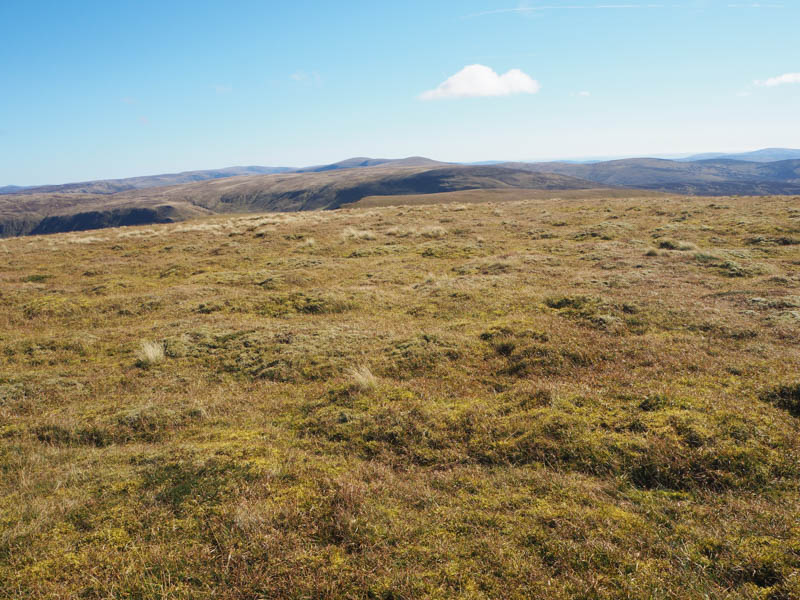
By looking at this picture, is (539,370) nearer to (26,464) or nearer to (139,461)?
(139,461)

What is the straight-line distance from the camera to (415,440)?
8.15m

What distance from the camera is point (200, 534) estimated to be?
5641 mm

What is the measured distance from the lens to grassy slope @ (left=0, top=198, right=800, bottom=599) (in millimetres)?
5000

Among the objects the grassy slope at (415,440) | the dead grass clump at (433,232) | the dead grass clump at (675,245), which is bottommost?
the grassy slope at (415,440)

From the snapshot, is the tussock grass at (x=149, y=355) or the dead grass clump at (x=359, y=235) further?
the dead grass clump at (x=359, y=235)

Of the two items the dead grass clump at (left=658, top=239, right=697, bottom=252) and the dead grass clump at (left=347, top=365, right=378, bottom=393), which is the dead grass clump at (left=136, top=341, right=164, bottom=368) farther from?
the dead grass clump at (left=658, top=239, right=697, bottom=252)

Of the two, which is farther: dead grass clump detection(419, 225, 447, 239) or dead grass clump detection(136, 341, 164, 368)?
dead grass clump detection(419, 225, 447, 239)

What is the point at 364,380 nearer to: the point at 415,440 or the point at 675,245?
the point at 415,440

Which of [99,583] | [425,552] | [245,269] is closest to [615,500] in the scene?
[425,552]

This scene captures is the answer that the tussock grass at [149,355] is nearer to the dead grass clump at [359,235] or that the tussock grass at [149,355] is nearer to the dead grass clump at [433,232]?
the dead grass clump at [359,235]

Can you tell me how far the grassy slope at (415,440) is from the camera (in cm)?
500

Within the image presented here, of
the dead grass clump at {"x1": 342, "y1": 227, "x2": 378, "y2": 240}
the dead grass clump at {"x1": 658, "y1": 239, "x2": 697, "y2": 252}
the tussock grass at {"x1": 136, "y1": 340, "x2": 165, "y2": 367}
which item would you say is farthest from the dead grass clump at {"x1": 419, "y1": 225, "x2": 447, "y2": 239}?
the tussock grass at {"x1": 136, "y1": 340, "x2": 165, "y2": 367}

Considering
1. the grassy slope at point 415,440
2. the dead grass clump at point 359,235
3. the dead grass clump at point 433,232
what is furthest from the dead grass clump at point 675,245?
the dead grass clump at point 359,235

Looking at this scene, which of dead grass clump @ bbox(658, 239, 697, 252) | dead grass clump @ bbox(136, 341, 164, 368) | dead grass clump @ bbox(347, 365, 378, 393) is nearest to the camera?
dead grass clump @ bbox(347, 365, 378, 393)
